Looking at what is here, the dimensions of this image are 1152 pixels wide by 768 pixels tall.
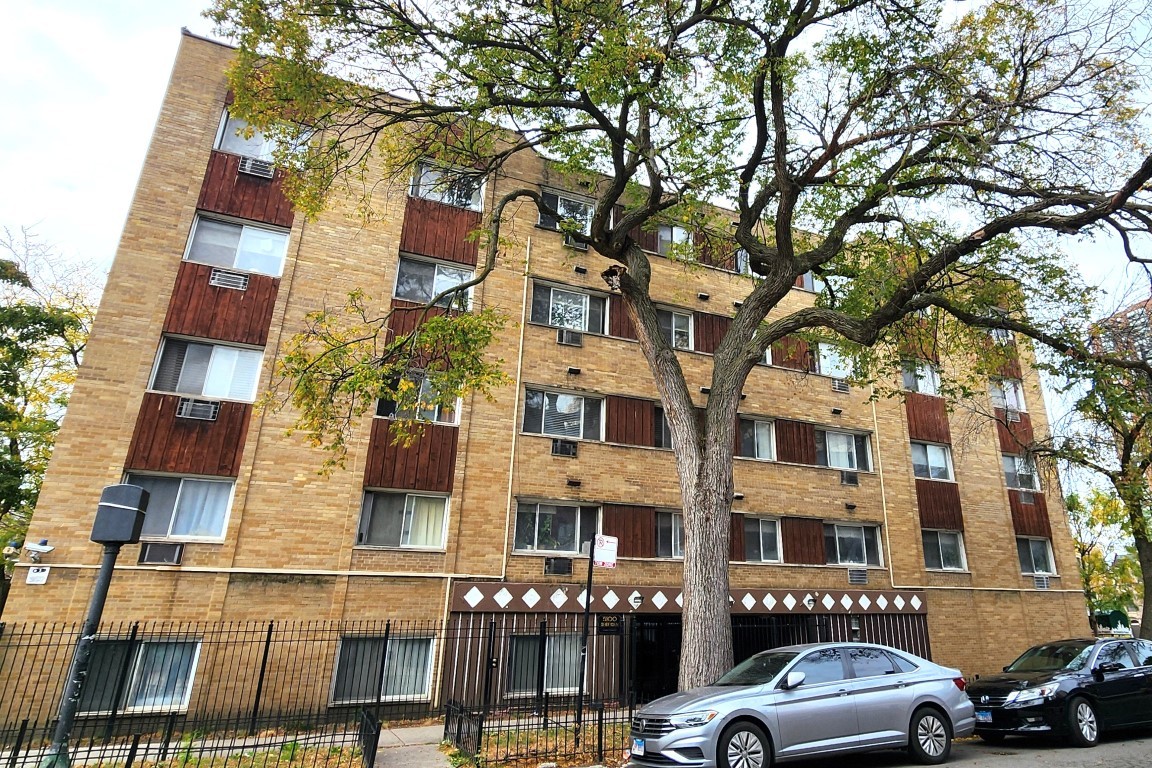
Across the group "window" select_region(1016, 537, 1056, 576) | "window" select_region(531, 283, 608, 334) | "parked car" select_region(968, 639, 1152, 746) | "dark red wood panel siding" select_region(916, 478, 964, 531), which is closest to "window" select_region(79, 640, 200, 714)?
"window" select_region(531, 283, 608, 334)

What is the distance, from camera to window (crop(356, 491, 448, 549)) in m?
13.2

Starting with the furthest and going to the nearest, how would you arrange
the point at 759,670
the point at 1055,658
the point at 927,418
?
the point at 927,418, the point at 1055,658, the point at 759,670

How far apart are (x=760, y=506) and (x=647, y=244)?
26.6ft

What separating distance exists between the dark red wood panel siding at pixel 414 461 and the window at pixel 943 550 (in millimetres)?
14437

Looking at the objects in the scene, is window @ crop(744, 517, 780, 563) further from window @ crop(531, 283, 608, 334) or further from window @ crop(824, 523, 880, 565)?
window @ crop(531, 283, 608, 334)

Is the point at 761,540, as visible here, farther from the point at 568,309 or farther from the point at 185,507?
the point at 185,507

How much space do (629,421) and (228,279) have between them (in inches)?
384

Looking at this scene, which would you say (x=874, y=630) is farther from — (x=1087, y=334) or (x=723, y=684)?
(x=723, y=684)

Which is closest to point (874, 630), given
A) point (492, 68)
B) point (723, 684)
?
point (723, 684)

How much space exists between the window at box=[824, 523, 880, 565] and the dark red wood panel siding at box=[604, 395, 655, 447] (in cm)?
614

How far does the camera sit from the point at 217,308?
13.1 meters

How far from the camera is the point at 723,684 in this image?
26.6 ft

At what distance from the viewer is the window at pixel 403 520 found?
1324 cm

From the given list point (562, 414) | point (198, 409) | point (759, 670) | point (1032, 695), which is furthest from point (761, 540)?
point (198, 409)
